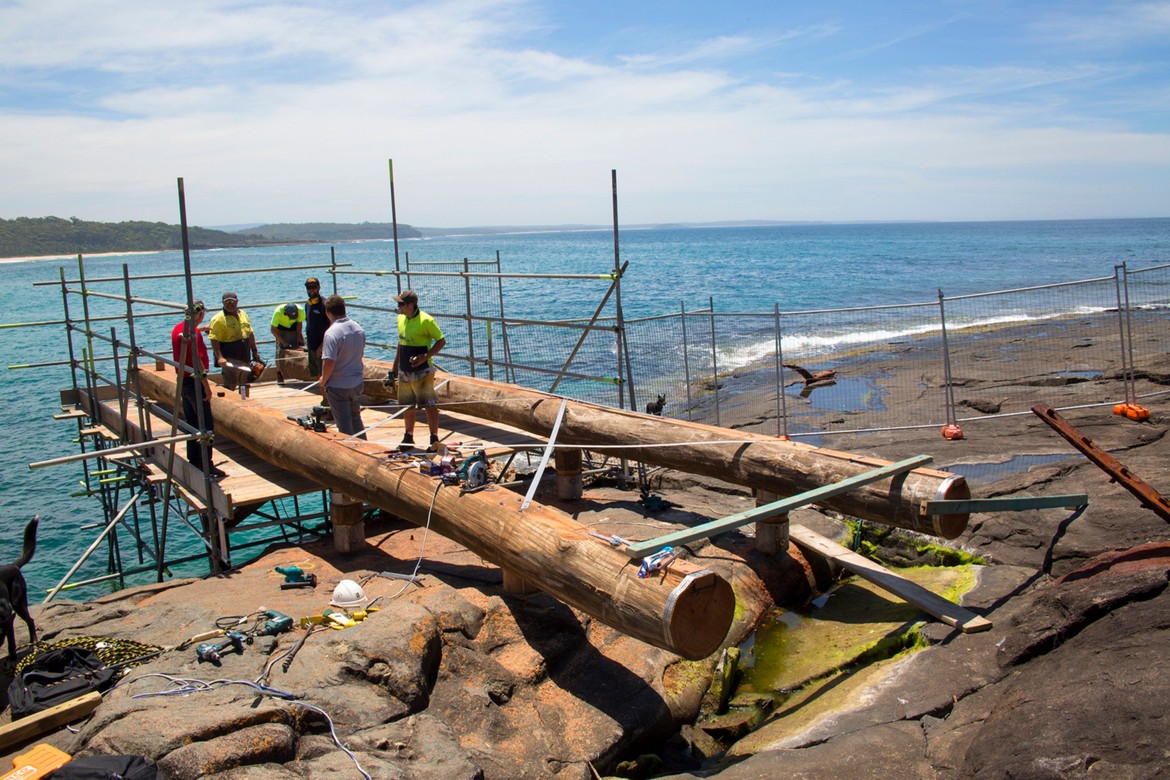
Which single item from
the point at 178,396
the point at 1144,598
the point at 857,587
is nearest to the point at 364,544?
the point at 178,396

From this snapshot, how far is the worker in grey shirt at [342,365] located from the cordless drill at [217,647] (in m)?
3.18

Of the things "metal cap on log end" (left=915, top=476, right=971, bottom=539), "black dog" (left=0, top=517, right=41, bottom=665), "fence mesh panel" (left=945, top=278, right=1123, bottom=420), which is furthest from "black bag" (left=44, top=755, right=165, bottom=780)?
"fence mesh panel" (left=945, top=278, right=1123, bottom=420)

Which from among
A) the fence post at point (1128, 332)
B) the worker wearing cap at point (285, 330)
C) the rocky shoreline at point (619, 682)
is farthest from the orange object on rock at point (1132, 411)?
the worker wearing cap at point (285, 330)

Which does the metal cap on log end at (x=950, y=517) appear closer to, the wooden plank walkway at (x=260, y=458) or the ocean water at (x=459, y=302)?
the wooden plank walkway at (x=260, y=458)

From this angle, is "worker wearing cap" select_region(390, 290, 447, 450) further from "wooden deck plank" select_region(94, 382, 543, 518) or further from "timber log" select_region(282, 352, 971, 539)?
"timber log" select_region(282, 352, 971, 539)

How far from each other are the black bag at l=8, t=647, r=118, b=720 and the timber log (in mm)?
4391

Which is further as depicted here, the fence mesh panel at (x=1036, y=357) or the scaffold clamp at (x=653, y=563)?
the fence mesh panel at (x=1036, y=357)

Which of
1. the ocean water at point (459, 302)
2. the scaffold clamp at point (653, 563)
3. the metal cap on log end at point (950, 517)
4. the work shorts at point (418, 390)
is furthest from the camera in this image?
the ocean water at point (459, 302)

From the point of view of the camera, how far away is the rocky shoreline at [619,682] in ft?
14.4

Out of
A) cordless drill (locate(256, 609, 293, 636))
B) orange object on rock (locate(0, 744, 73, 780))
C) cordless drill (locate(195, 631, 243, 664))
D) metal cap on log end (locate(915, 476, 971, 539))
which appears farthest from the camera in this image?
metal cap on log end (locate(915, 476, 971, 539))

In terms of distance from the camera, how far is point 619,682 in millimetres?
5969

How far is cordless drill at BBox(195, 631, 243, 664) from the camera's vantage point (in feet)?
17.7

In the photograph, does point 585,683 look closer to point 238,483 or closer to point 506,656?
point 506,656

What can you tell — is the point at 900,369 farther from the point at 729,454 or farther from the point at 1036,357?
the point at 729,454
